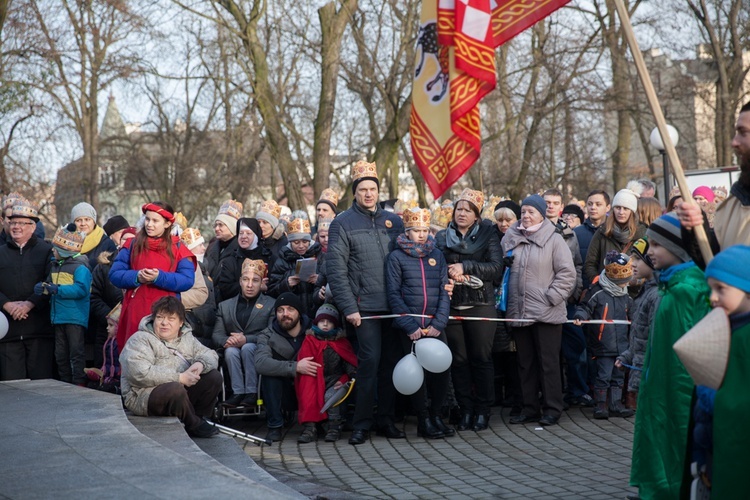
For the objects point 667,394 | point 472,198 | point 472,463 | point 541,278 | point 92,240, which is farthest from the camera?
point 92,240

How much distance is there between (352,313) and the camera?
918cm

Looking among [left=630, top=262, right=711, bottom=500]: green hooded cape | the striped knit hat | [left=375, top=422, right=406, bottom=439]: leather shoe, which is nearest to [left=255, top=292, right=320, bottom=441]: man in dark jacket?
[left=375, top=422, right=406, bottom=439]: leather shoe

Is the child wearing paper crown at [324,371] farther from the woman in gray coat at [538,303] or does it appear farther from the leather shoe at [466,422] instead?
the woman in gray coat at [538,303]

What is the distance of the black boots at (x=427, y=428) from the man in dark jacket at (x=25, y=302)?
4.33m

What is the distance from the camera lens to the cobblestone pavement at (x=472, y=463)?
7.15 metres

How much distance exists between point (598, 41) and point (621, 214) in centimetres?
1729

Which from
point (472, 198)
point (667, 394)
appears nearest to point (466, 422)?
point (472, 198)

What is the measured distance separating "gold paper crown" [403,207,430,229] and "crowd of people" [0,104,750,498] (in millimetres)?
21

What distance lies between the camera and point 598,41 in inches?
1057

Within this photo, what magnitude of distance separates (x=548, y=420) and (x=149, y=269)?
3994 mm

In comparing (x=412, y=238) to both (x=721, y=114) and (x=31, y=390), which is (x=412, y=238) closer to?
(x=31, y=390)

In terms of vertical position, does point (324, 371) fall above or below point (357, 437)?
above

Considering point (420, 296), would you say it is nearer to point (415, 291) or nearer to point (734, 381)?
point (415, 291)

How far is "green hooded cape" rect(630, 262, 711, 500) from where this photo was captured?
5.67 m
